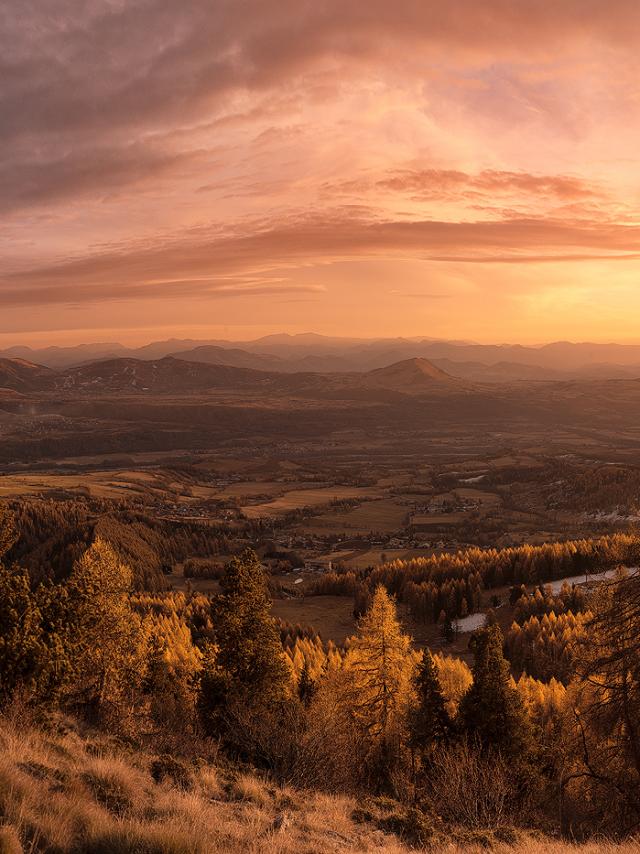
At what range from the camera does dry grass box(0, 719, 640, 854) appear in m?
12.7

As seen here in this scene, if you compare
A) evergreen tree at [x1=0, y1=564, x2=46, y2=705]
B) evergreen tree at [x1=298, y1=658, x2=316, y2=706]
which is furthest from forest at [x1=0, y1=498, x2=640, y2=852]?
evergreen tree at [x1=298, y1=658, x2=316, y2=706]

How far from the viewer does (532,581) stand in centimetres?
12625

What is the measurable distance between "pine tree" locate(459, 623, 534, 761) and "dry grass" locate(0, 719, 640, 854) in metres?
18.9

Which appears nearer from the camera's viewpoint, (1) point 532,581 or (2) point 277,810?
(2) point 277,810

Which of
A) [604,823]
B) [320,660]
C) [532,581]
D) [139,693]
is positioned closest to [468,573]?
[532,581]

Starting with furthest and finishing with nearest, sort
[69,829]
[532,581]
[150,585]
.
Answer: [150,585] < [532,581] < [69,829]

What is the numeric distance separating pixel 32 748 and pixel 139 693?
27.2 metres

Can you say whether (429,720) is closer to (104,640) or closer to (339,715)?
(339,715)

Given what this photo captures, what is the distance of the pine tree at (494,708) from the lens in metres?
39.7

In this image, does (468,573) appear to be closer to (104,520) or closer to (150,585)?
(150,585)

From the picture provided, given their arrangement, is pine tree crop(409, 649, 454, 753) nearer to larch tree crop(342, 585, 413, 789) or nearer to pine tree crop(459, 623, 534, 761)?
larch tree crop(342, 585, 413, 789)

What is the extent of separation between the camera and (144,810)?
16.5 metres

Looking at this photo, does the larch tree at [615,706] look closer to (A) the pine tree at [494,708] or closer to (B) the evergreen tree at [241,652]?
(A) the pine tree at [494,708]

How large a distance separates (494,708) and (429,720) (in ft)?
18.6
